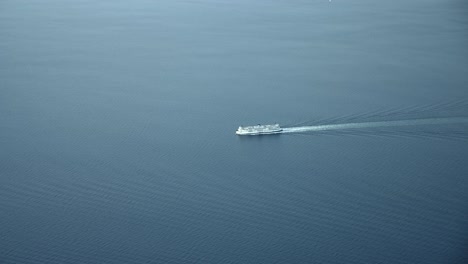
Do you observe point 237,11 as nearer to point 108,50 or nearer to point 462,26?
point 108,50

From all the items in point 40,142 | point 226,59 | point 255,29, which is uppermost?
point 255,29

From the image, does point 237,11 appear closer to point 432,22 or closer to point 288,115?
point 432,22

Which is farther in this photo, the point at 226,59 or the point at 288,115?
the point at 226,59

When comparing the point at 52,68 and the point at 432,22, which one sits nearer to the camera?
the point at 52,68

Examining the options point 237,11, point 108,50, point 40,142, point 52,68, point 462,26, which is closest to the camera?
point 40,142

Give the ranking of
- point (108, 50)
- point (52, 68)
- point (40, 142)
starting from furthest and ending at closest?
point (108, 50) → point (52, 68) → point (40, 142)

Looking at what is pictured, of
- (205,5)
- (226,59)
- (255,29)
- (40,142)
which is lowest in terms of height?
(40,142)

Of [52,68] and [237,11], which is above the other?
Answer: [237,11]

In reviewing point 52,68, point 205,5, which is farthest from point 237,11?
point 52,68

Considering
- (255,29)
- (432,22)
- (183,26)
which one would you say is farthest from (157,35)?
(432,22)
